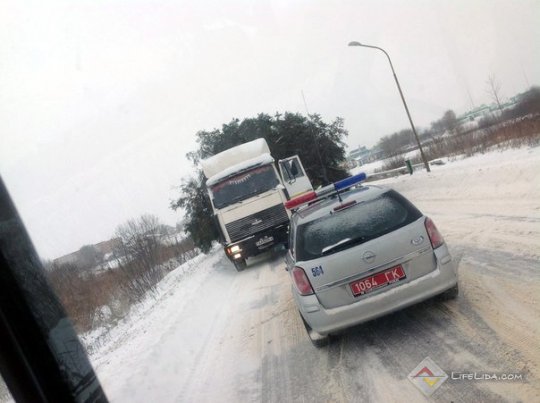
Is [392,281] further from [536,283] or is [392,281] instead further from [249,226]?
[249,226]

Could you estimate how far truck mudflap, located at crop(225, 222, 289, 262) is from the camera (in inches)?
449

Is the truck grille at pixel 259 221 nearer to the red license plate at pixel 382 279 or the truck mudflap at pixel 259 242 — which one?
the truck mudflap at pixel 259 242

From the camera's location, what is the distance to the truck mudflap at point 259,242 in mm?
11398

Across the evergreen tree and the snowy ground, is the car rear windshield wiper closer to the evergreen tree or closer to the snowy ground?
the snowy ground

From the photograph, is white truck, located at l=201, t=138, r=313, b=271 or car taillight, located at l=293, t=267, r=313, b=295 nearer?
car taillight, located at l=293, t=267, r=313, b=295

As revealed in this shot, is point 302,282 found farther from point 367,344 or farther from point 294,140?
point 294,140

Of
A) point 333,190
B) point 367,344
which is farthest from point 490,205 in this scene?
point 367,344

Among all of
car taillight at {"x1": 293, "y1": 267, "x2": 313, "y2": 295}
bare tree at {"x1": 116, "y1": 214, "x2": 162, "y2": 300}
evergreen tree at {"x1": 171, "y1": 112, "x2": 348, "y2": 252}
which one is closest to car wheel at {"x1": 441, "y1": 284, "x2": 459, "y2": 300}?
car taillight at {"x1": 293, "y1": 267, "x2": 313, "y2": 295}

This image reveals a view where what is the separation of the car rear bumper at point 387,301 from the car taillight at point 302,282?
0.11 meters

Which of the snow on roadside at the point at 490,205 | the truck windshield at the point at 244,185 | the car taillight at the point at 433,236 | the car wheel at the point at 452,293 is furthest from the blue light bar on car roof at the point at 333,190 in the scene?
the truck windshield at the point at 244,185

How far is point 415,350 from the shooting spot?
3.96 metres

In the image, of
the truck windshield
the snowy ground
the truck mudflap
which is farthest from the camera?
the truck windshield

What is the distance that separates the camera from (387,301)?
13.5 feet

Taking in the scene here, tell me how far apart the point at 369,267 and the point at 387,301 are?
39 cm
